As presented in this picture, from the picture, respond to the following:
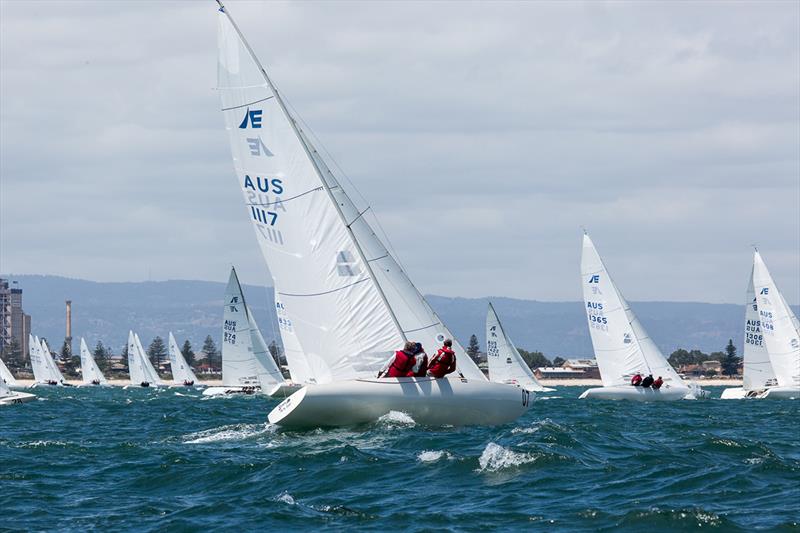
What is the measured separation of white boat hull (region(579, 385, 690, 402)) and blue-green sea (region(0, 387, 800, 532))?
94.2ft

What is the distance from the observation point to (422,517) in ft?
53.0

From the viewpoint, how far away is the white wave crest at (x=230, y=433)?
26.3 metres

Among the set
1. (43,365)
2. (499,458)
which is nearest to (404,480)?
(499,458)

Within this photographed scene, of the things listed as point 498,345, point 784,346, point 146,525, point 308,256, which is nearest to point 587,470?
point 146,525

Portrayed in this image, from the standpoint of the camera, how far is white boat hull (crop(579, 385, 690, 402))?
5672cm

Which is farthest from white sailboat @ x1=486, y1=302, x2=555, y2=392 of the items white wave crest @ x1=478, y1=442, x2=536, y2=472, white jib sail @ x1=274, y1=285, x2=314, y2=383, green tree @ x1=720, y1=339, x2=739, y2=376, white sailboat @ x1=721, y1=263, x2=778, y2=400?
green tree @ x1=720, y1=339, x2=739, y2=376

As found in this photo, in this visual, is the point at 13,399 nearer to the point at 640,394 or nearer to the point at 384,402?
the point at 640,394

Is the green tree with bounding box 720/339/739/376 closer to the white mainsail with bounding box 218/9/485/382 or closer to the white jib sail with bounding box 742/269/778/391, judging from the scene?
the white jib sail with bounding box 742/269/778/391

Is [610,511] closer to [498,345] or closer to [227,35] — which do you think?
[227,35]

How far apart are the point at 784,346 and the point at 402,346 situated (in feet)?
138

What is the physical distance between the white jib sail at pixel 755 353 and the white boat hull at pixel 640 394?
8.47 m

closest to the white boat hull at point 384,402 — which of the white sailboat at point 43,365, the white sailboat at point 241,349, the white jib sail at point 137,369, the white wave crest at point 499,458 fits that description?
the white wave crest at point 499,458

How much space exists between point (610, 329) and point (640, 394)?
4958mm

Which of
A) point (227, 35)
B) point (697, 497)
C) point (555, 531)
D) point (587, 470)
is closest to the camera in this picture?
point (555, 531)
